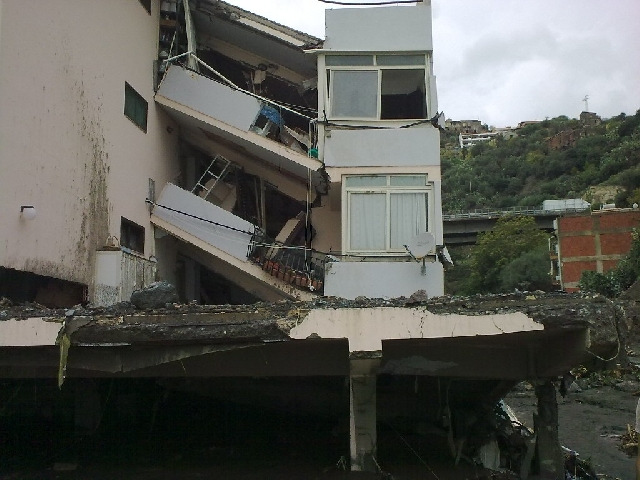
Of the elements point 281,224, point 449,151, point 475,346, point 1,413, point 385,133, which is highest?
point 449,151

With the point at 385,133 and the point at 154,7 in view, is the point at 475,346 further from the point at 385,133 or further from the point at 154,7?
the point at 154,7

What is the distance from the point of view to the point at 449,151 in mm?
117750

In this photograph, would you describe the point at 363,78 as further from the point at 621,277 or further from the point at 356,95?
the point at 621,277

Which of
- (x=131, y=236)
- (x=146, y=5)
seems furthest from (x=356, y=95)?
(x=131, y=236)

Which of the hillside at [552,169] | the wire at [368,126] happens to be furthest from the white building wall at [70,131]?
the hillside at [552,169]

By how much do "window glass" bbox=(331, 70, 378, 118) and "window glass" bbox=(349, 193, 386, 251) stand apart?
Result: 1966 mm

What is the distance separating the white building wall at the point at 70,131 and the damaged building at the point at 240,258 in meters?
0.05

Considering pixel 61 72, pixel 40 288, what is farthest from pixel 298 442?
pixel 61 72

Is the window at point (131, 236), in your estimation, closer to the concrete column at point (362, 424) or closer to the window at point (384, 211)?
the window at point (384, 211)

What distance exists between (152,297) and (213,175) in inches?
347

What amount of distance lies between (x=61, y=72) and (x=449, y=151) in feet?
368

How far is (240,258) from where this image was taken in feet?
45.4

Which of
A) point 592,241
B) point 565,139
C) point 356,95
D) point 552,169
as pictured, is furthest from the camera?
point 565,139

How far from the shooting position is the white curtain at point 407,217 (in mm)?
13250
